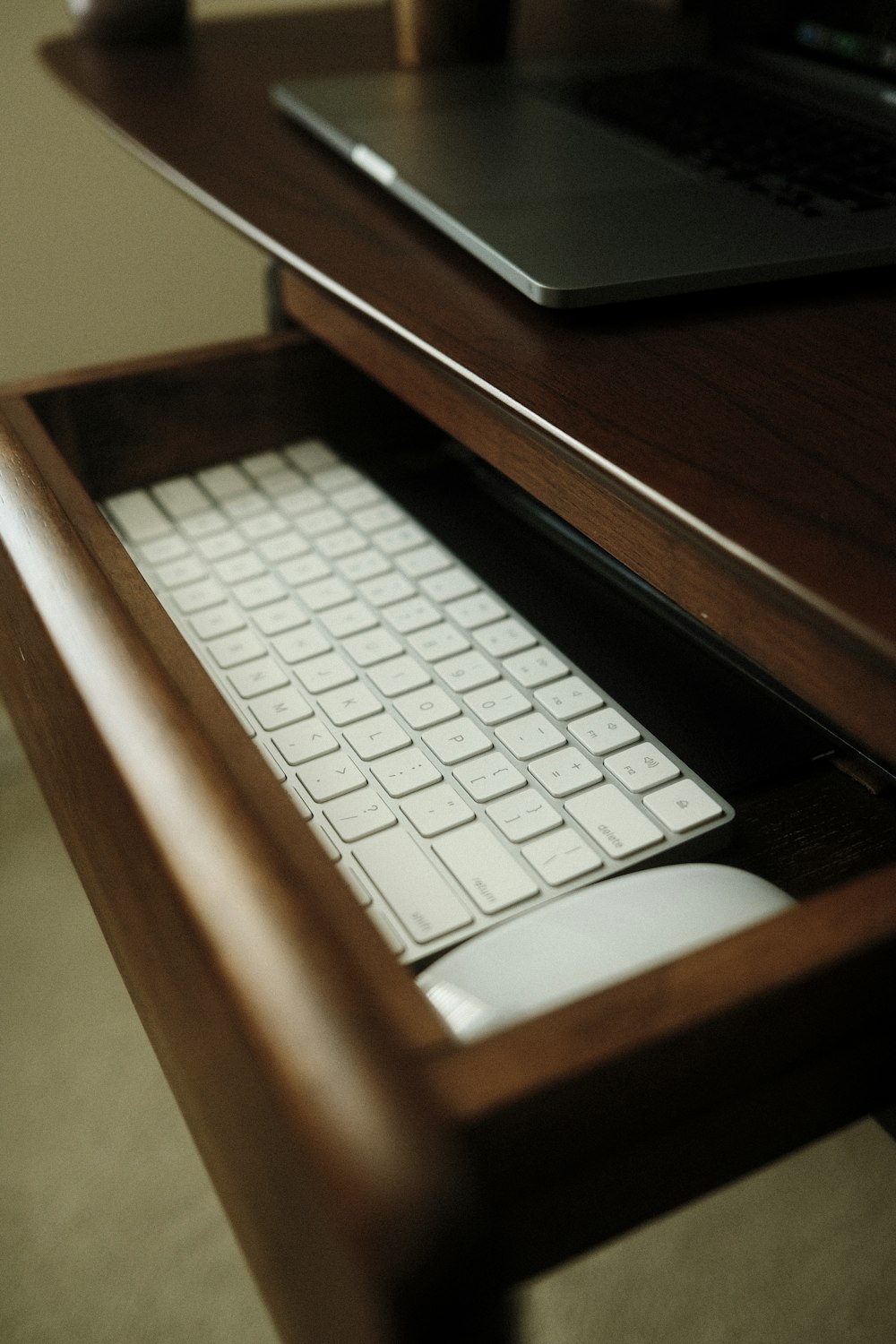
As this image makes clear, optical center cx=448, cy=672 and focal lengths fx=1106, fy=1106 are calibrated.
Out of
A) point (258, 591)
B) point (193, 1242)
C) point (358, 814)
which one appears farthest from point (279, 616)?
point (193, 1242)

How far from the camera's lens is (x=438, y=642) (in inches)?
17.0

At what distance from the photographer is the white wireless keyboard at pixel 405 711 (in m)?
0.33

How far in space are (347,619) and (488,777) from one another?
111 mm

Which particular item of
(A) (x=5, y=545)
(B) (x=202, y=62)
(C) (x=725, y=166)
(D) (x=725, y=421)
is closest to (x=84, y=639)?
(A) (x=5, y=545)

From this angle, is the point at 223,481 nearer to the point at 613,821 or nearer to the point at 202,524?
the point at 202,524

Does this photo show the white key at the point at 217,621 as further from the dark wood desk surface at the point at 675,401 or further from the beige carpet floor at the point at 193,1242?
the beige carpet floor at the point at 193,1242

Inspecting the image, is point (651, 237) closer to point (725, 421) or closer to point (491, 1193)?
point (725, 421)

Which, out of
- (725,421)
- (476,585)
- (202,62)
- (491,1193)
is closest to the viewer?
(491,1193)

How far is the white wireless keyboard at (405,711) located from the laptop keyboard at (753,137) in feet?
0.68

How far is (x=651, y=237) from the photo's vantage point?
40 centimetres

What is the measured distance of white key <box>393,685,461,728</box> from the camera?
389 millimetres

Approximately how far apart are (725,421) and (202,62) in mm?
557

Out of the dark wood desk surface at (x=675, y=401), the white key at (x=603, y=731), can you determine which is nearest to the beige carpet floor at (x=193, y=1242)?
the white key at (x=603, y=731)

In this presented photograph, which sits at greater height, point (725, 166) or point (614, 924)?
point (725, 166)
